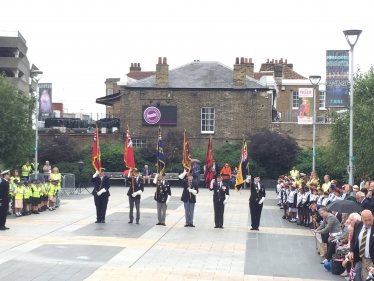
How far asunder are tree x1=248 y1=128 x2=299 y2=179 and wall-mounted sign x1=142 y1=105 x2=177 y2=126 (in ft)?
22.0

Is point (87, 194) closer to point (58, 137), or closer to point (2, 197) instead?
point (58, 137)

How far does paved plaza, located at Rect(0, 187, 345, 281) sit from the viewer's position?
14.7 meters

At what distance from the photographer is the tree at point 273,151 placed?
48812mm

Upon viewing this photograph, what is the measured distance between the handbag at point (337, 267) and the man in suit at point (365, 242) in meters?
2.92

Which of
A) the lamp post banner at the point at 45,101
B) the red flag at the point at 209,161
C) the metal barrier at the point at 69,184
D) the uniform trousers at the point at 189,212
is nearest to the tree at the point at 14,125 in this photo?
the metal barrier at the point at 69,184

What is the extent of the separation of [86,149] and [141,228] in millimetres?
28290

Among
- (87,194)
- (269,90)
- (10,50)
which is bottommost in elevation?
(87,194)

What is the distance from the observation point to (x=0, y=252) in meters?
16.9

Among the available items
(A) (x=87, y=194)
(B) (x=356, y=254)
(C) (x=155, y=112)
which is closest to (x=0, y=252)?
(B) (x=356, y=254)

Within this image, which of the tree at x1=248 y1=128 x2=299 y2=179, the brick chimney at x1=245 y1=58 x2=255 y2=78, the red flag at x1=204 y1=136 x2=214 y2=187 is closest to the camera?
the red flag at x1=204 y1=136 x2=214 y2=187

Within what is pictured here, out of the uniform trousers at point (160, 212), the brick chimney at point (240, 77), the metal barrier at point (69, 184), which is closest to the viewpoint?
the uniform trousers at point (160, 212)

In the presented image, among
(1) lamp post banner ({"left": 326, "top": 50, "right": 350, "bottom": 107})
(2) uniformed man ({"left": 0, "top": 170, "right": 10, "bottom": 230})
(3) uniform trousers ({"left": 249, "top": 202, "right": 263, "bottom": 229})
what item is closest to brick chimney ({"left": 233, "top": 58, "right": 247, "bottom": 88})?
(1) lamp post banner ({"left": 326, "top": 50, "right": 350, "bottom": 107})

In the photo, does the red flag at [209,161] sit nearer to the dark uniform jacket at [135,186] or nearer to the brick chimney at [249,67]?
the dark uniform jacket at [135,186]

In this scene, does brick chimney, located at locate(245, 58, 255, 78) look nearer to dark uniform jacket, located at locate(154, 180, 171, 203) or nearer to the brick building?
the brick building
